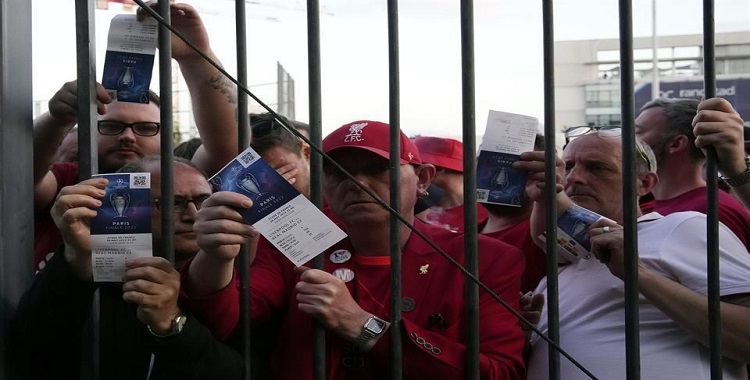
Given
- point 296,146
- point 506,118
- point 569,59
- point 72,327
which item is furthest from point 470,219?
point 569,59

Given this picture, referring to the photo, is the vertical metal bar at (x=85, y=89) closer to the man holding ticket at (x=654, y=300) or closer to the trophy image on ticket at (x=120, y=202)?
the trophy image on ticket at (x=120, y=202)

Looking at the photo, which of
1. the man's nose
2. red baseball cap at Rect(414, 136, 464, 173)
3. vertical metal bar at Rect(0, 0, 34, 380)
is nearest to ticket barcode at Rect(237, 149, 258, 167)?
vertical metal bar at Rect(0, 0, 34, 380)

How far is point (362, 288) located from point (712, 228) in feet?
2.69

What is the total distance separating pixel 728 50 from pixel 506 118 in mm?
26436

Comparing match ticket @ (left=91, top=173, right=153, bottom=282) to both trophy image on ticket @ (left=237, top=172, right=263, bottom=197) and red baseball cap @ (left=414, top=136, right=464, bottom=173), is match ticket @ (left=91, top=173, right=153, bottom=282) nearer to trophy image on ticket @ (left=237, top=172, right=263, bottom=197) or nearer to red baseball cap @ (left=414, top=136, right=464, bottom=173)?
trophy image on ticket @ (left=237, top=172, right=263, bottom=197)

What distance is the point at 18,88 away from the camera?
5.84 feet

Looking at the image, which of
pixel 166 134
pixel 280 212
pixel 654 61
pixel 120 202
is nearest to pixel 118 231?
pixel 120 202

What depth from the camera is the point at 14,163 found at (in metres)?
1.77

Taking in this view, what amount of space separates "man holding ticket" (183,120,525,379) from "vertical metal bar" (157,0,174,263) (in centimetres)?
7

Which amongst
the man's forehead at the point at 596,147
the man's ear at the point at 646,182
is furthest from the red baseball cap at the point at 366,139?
the man's ear at the point at 646,182

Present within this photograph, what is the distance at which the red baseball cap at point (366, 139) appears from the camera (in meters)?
2.26

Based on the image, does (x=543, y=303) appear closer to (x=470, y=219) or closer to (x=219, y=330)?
(x=470, y=219)

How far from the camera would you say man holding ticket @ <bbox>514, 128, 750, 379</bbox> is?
6.48 feet

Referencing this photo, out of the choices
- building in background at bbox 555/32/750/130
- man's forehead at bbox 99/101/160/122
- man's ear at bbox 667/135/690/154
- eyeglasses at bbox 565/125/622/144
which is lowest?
man's ear at bbox 667/135/690/154
